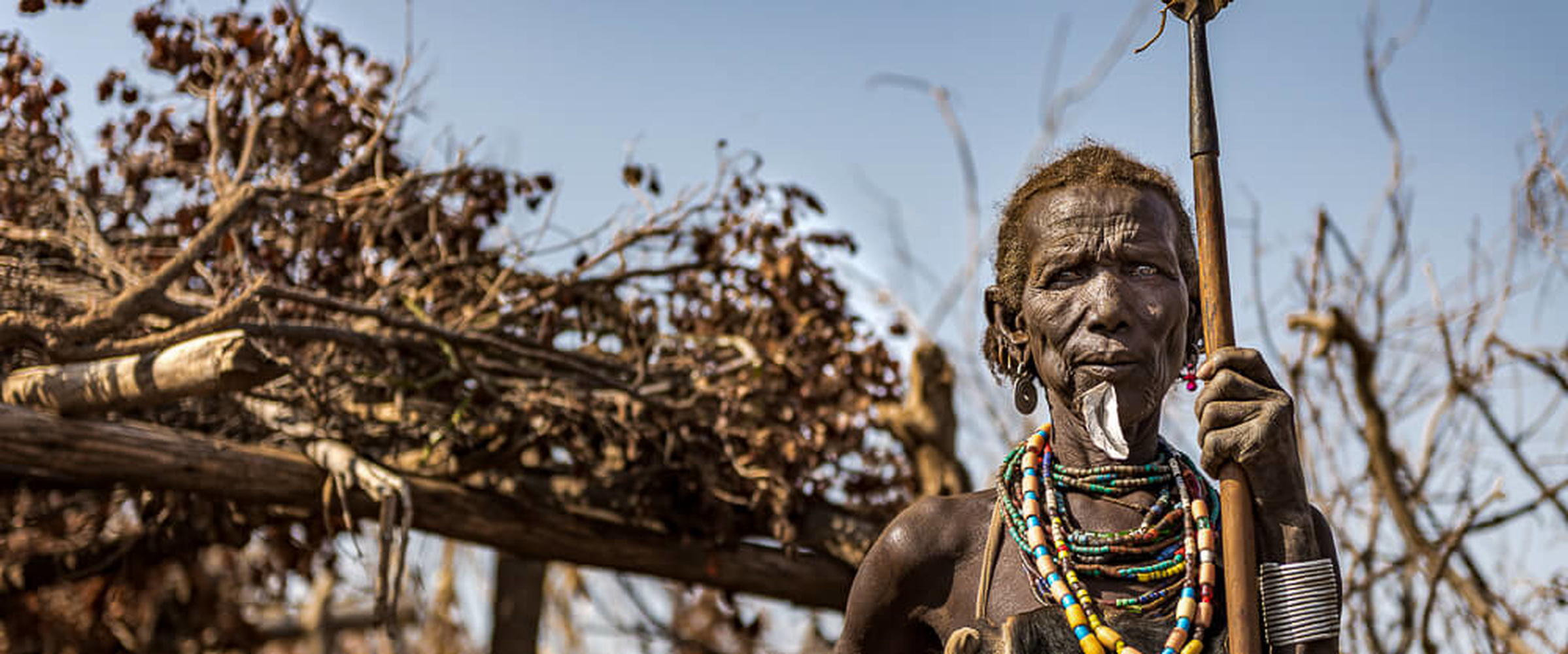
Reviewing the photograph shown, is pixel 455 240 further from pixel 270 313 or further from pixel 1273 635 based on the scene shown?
pixel 1273 635

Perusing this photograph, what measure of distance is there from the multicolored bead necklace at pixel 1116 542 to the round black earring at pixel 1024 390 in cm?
12

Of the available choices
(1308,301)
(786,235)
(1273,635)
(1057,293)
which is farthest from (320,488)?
(1308,301)

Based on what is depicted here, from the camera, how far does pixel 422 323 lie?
16.0 ft

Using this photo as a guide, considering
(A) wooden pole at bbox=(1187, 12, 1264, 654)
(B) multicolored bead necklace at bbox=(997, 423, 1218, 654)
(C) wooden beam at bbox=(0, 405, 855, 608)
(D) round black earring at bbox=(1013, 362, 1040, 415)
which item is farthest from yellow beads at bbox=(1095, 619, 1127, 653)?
(C) wooden beam at bbox=(0, 405, 855, 608)

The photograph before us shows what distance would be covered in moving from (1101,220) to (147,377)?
3049 mm

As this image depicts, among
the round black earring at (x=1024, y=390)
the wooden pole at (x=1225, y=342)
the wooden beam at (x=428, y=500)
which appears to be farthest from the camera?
the wooden beam at (x=428, y=500)

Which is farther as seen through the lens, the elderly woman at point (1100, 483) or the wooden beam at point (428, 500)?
the wooden beam at point (428, 500)

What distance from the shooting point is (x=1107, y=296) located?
8.15 ft

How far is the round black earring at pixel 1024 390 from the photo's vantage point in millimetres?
2676

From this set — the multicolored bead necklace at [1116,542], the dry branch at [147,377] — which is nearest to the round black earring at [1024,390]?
the multicolored bead necklace at [1116,542]

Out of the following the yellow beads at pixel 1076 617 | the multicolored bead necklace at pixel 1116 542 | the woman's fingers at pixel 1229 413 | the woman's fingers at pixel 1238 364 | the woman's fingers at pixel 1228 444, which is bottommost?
the yellow beads at pixel 1076 617

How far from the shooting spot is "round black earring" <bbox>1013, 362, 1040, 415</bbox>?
2.68 metres

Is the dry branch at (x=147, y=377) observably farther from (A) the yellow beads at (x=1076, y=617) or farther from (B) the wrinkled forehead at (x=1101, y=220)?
(A) the yellow beads at (x=1076, y=617)

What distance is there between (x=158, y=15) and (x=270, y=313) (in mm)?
1424
